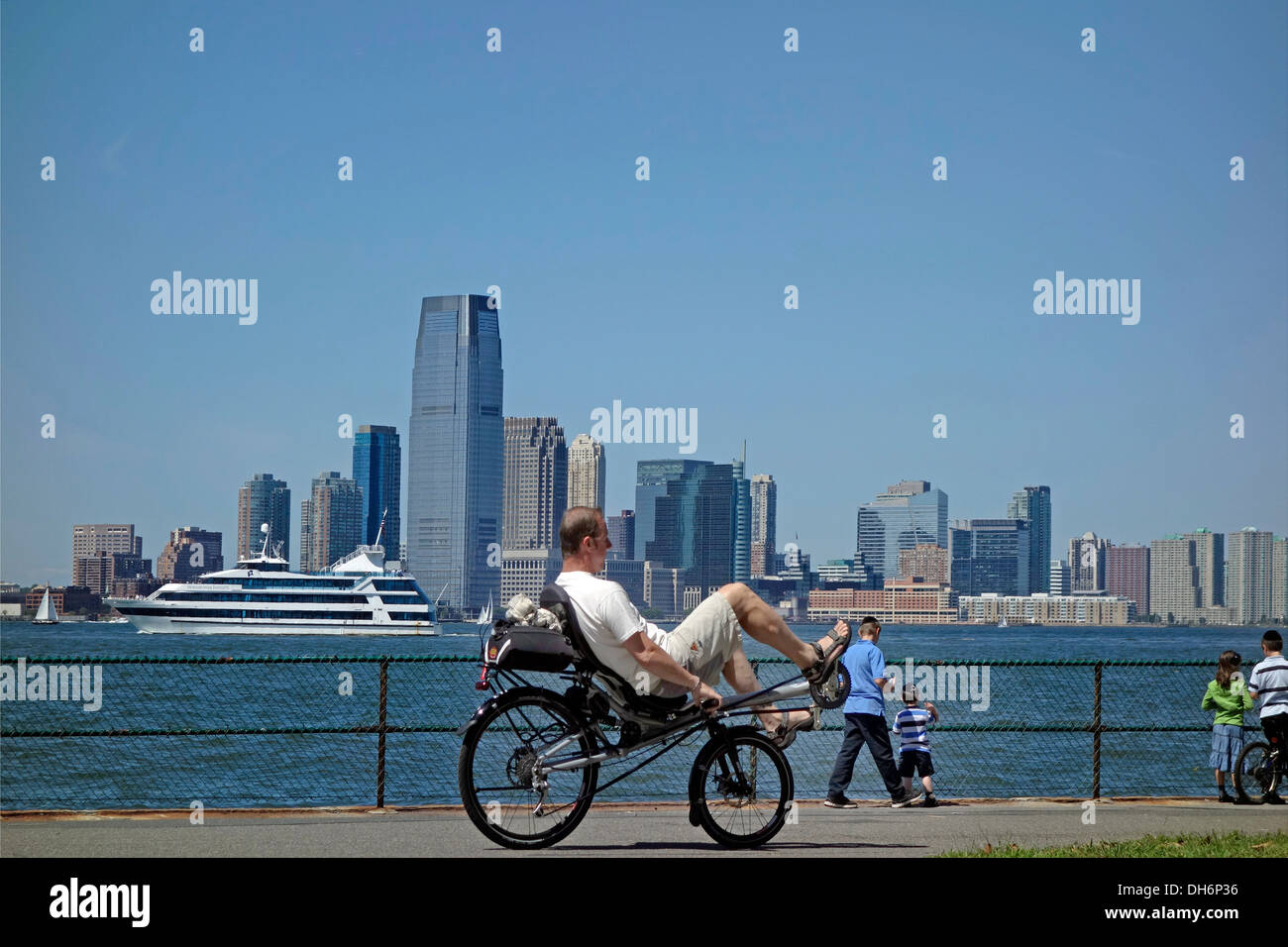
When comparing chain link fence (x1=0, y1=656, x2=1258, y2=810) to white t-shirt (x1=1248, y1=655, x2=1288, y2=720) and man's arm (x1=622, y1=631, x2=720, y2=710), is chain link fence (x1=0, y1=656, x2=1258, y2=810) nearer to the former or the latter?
white t-shirt (x1=1248, y1=655, x2=1288, y2=720)

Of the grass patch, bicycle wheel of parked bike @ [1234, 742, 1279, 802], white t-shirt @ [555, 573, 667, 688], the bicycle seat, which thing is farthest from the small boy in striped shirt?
white t-shirt @ [555, 573, 667, 688]

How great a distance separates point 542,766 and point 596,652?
64 centimetres

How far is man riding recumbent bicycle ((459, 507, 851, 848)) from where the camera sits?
24.2ft

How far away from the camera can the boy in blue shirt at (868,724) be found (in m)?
11.9

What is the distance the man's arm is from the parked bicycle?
7.8 inches

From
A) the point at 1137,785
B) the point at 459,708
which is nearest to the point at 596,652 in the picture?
the point at 1137,785

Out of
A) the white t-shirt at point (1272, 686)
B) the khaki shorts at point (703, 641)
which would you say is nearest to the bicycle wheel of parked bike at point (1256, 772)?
the white t-shirt at point (1272, 686)

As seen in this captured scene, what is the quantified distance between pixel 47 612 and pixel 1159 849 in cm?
16390

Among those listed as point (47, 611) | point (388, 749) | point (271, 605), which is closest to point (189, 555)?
point (47, 611)

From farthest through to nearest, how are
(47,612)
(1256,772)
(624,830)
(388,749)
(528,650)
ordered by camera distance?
(47,612) → (388,749) → (1256,772) → (624,830) → (528,650)

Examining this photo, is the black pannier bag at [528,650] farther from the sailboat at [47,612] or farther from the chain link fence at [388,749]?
the sailboat at [47,612]

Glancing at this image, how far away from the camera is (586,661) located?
7438mm

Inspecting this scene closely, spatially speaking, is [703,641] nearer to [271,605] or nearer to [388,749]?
[388,749]
